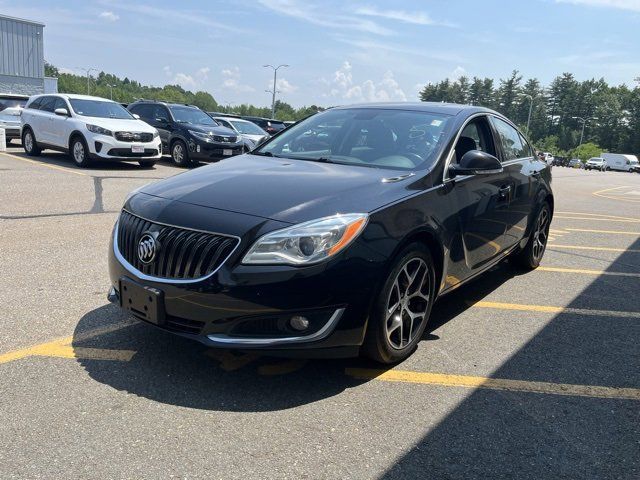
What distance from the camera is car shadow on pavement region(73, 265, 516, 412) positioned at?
2.95 meters

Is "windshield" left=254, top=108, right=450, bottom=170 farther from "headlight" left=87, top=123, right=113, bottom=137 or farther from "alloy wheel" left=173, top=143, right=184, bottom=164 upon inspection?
"alloy wheel" left=173, top=143, right=184, bottom=164

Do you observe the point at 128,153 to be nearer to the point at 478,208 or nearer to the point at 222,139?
the point at 222,139

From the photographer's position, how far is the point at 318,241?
9.44 ft

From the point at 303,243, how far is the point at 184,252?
0.63 meters

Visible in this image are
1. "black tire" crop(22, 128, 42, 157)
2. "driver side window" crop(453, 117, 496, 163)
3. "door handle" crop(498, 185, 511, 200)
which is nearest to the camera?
"driver side window" crop(453, 117, 496, 163)

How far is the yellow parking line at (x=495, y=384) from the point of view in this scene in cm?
325

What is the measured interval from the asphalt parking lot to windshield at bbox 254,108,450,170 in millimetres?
1313

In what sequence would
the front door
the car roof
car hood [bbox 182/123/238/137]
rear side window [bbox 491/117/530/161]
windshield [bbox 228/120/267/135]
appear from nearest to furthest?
the front door → the car roof → rear side window [bbox 491/117/530/161] → car hood [bbox 182/123/238/137] → windshield [bbox 228/120/267/135]

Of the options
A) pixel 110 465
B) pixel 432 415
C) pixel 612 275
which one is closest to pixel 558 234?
pixel 612 275

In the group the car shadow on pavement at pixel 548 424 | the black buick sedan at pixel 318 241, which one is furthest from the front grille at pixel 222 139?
the car shadow on pavement at pixel 548 424

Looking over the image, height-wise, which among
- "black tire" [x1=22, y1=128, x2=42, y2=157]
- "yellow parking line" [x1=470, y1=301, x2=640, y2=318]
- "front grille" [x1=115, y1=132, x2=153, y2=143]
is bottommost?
"yellow parking line" [x1=470, y1=301, x2=640, y2=318]

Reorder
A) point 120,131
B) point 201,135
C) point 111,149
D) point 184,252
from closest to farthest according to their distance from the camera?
point 184,252, point 111,149, point 120,131, point 201,135

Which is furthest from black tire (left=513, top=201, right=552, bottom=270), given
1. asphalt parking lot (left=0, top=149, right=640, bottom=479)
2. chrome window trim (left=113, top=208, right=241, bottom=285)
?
chrome window trim (left=113, top=208, right=241, bottom=285)

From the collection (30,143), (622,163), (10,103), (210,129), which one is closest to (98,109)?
(30,143)
